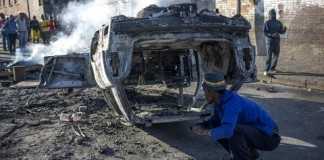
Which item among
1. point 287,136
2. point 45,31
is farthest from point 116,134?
point 45,31

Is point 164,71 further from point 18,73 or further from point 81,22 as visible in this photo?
point 81,22

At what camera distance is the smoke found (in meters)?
14.2

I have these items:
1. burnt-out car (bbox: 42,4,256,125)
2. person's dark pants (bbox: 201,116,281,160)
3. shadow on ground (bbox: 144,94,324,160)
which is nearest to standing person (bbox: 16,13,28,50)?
burnt-out car (bbox: 42,4,256,125)

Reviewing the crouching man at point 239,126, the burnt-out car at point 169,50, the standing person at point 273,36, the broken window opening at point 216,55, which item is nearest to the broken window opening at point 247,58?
the burnt-out car at point 169,50

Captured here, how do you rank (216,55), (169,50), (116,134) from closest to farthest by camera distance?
1. (116,134)
2. (216,55)
3. (169,50)

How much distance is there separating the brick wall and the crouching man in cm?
732

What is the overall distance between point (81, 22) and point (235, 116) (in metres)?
15.7

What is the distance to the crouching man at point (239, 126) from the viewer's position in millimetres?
4484

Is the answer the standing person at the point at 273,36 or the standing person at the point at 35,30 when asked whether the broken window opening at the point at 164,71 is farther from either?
the standing person at the point at 35,30

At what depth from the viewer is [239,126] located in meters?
4.71

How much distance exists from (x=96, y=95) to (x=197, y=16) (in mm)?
3893

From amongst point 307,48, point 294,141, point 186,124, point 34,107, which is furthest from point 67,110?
A: point 307,48

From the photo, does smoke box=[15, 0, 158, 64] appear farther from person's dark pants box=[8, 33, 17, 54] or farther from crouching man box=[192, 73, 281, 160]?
crouching man box=[192, 73, 281, 160]

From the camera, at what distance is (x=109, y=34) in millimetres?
6164
